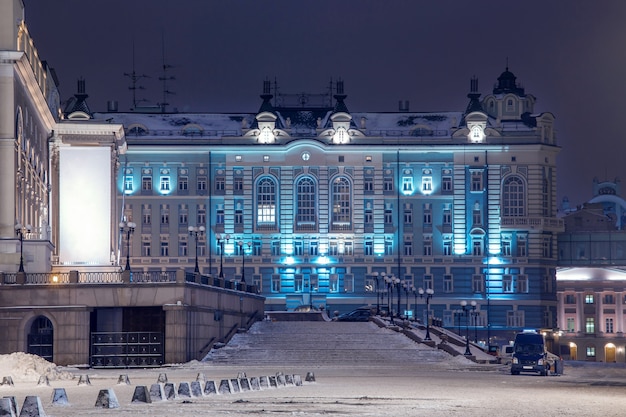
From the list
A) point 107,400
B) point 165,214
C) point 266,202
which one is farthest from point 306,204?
point 107,400

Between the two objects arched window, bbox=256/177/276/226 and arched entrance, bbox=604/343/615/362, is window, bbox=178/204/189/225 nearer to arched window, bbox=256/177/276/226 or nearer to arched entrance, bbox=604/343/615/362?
arched window, bbox=256/177/276/226

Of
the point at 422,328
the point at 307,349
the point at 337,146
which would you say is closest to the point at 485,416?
the point at 307,349

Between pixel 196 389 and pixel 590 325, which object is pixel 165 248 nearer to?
pixel 590 325

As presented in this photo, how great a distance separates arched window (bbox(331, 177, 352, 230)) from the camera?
140 m

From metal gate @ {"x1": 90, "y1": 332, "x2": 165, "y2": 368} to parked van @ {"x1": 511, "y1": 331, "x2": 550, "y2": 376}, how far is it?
15.9m

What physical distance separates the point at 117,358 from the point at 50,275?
495cm

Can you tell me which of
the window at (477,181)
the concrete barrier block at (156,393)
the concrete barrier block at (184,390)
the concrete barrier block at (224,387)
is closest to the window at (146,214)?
the window at (477,181)

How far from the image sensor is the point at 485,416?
135ft

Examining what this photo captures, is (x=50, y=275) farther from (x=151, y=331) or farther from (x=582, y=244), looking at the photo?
(x=582, y=244)

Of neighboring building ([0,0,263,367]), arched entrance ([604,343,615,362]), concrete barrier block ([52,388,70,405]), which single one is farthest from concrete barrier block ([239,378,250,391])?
arched entrance ([604,343,615,362])

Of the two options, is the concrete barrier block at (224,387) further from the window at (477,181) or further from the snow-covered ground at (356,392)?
the window at (477,181)

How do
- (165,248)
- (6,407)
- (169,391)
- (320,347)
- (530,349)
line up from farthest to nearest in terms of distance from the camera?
(165,248) → (320,347) → (530,349) → (169,391) → (6,407)

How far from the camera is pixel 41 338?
7581 centimetres

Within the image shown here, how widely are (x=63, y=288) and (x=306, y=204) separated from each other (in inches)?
2564
